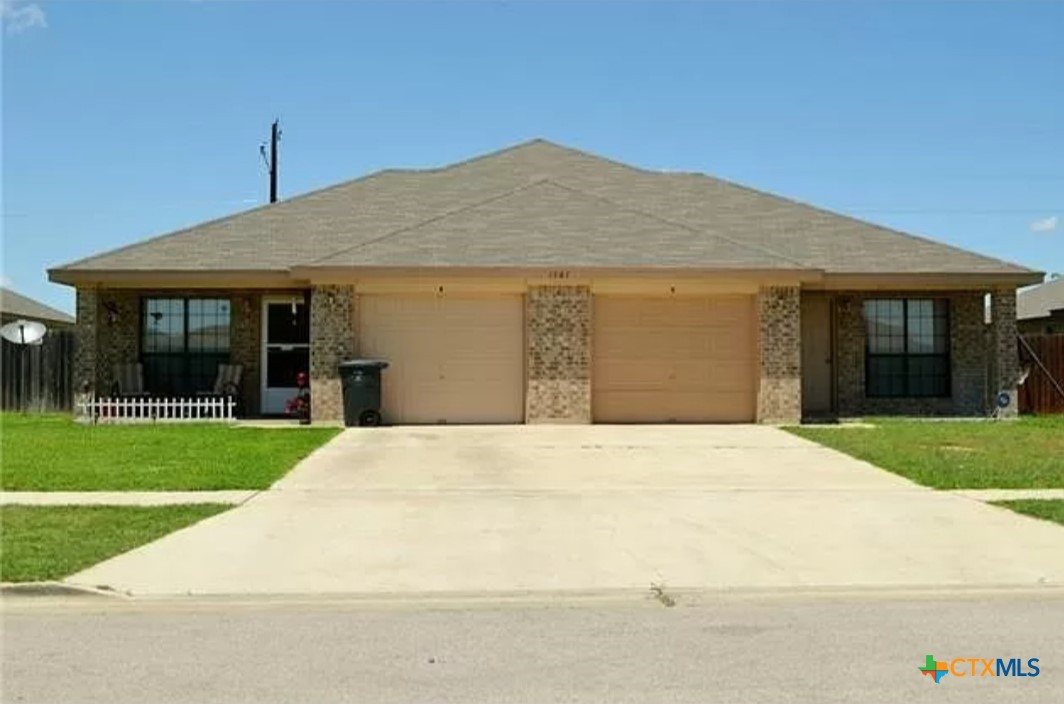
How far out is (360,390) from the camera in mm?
21484

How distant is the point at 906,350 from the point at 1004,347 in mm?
1912

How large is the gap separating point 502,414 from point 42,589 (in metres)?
14.1

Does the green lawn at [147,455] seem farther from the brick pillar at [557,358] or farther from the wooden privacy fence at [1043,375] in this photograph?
the wooden privacy fence at [1043,375]

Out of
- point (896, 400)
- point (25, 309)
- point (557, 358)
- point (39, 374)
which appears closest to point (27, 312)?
point (25, 309)

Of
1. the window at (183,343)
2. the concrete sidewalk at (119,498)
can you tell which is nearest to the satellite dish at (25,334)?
the window at (183,343)

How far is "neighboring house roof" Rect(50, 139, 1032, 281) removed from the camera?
2234 centimetres

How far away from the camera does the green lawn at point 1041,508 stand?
38.6 feet

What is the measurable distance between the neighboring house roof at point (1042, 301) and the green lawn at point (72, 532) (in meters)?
31.8

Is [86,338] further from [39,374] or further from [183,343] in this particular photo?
[39,374]

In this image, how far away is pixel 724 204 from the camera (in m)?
28.2

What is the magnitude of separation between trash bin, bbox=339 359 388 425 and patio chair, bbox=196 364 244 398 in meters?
3.37

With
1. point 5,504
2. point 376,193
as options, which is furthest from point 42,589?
point 376,193

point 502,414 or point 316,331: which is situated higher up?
point 316,331

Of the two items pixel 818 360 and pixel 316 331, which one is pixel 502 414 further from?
pixel 818 360
